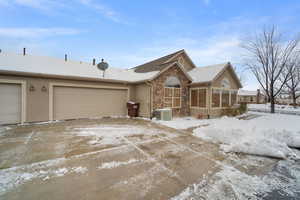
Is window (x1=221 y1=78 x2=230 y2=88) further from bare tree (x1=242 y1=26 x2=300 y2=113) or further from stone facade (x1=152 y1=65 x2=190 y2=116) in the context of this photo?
bare tree (x1=242 y1=26 x2=300 y2=113)

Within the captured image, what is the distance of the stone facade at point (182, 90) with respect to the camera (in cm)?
977

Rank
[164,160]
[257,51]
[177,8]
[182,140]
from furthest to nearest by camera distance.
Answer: [257,51] < [177,8] < [182,140] < [164,160]

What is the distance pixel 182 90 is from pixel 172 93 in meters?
1.06

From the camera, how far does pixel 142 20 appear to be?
37.6 ft

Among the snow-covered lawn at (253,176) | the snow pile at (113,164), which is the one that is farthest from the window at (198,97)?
the snow pile at (113,164)

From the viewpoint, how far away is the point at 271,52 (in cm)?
1475

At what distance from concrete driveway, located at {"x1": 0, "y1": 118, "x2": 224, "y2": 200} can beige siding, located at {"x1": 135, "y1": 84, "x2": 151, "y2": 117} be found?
4.72m

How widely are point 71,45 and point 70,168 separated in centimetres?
1280

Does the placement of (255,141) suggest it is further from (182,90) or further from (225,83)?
(225,83)

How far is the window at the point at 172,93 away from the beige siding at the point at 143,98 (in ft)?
4.61

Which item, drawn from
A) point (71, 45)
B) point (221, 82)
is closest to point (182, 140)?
point (221, 82)

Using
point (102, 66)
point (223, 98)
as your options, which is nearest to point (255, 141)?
point (223, 98)

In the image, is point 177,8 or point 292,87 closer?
point 177,8

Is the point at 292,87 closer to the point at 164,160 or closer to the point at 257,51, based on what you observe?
the point at 257,51
